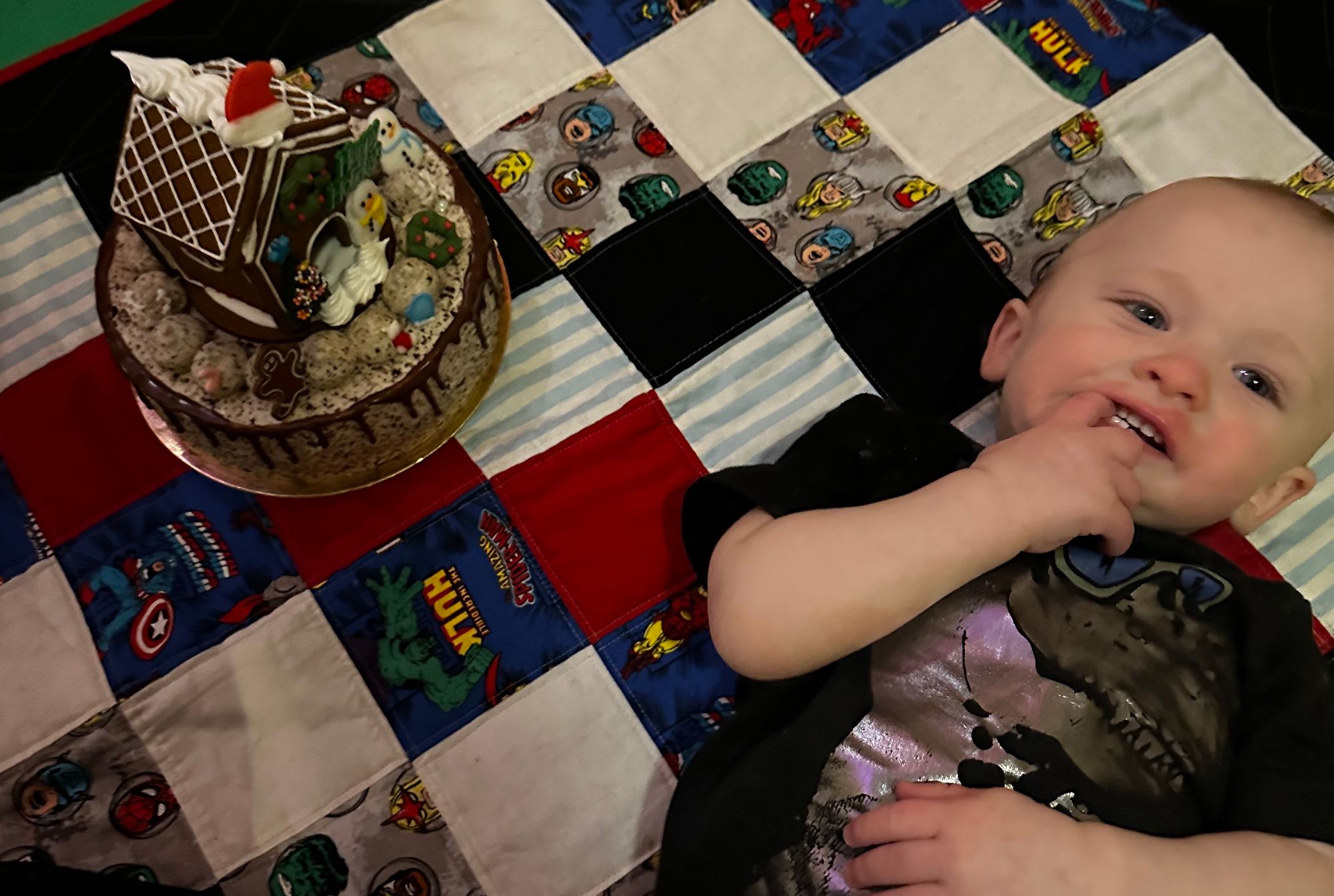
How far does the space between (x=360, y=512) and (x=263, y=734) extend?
7.9 inches

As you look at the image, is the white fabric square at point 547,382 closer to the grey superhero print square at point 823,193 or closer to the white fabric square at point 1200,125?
the grey superhero print square at point 823,193

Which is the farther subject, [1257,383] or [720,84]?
[720,84]

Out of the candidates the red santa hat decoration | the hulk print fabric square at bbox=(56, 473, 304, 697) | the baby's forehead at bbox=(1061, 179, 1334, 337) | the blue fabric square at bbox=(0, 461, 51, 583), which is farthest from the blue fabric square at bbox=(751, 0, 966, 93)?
the blue fabric square at bbox=(0, 461, 51, 583)

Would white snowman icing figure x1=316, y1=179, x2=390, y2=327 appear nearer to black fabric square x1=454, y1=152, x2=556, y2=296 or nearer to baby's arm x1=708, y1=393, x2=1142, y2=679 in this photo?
black fabric square x1=454, y1=152, x2=556, y2=296

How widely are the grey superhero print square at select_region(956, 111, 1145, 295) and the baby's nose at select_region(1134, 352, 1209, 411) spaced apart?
0.30m

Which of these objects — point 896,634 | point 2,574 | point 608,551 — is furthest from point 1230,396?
point 2,574

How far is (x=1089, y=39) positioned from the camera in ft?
3.52

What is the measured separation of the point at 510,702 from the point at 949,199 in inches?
25.4

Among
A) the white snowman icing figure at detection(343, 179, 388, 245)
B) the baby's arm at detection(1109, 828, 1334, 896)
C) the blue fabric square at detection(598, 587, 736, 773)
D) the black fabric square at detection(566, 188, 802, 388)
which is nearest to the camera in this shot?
the baby's arm at detection(1109, 828, 1334, 896)

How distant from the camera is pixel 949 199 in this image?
3.31 ft

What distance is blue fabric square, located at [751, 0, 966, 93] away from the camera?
1068 millimetres

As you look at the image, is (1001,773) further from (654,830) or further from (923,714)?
(654,830)

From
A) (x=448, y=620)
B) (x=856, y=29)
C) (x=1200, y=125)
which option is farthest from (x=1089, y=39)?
(x=448, y=620)

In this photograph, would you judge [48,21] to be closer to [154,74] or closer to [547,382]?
[154,74]
